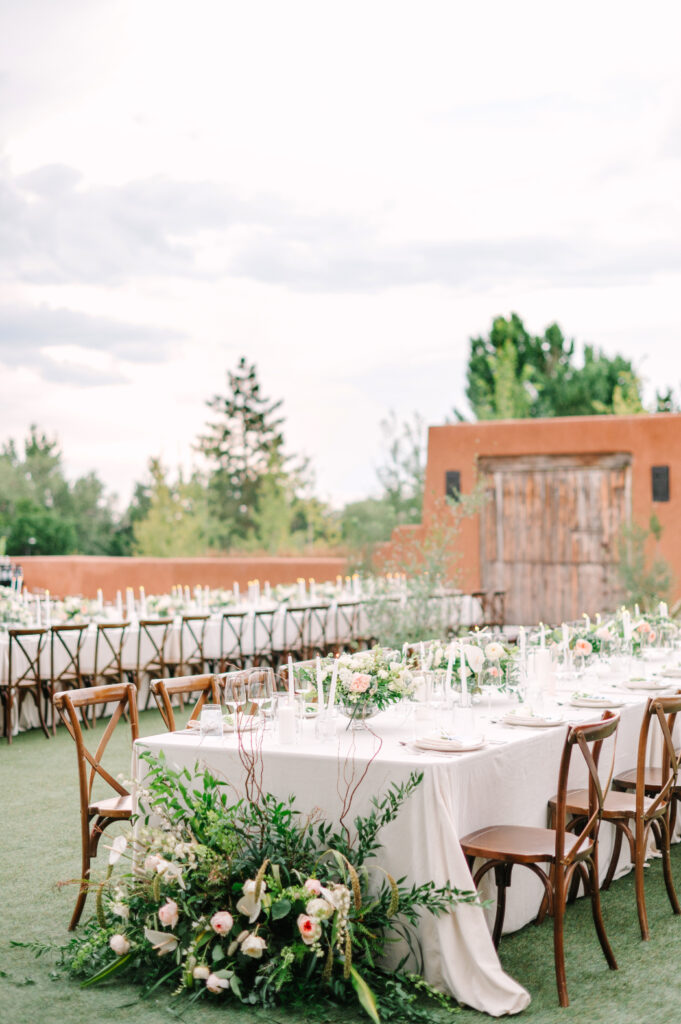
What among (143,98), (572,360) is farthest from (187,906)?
(572,360)

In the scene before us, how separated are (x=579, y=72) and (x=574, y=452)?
5914mm

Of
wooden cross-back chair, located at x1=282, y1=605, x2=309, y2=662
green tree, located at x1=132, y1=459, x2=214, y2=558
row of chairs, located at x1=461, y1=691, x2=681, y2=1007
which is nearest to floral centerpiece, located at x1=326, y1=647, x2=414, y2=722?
row of chairs, located at x1=461, y1=691, x2=681, y2=1007

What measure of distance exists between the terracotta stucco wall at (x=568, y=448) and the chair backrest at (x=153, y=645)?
5.36 m

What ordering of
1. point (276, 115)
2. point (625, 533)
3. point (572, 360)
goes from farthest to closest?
point (572, 360) < point (276, 115) < point (625, 533)

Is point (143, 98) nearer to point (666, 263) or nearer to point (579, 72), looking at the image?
point (579, 72)

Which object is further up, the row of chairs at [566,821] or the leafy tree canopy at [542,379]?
the leafy tree canopy at [542,379]

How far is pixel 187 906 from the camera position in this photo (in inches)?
143

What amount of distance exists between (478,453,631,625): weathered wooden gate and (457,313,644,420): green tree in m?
16.0

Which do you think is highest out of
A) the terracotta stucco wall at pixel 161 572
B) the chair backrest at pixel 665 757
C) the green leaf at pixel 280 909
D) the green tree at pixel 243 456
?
the green tree at pixel 243 456

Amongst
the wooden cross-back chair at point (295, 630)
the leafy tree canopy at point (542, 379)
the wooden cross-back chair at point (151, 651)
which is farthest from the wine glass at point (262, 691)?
the leafy tree canopy at point (542, 379)

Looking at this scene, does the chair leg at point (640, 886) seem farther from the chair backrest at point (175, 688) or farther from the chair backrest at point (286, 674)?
the chair backrest at point (175, 688)

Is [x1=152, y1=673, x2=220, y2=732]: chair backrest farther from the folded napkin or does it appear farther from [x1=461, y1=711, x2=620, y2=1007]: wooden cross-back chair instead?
[x1=461, y1=711, x2=620, y2=1007]: wooden cross-back chair

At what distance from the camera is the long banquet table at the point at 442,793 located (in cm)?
358

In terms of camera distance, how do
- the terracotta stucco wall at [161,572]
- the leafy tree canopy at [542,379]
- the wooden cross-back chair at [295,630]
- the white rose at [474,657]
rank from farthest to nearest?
the leafy tree canopy at [542,379]
the terracotta stucco wall at [161,572]
the wooden cross-back chair at [295,630]
the white rose at [474,657]
